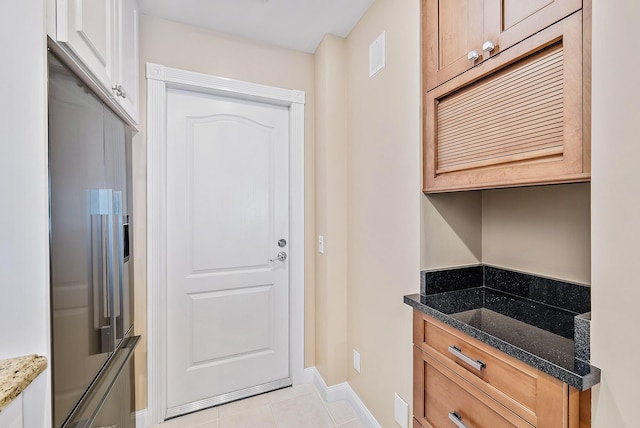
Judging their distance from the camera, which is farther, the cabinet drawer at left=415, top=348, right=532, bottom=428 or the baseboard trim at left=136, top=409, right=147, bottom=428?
the baseboard trim at left=136, top=409, right=147, bottom=428

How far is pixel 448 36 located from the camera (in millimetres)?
1227

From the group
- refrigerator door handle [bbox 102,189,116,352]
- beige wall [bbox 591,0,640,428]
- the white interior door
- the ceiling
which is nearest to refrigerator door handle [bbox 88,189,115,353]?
refrigerator door handle [bbox 102,189,116,352]

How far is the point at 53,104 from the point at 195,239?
119 centimetres

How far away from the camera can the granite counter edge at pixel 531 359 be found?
72 cm

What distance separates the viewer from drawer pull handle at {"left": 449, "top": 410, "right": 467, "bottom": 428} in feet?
3.60

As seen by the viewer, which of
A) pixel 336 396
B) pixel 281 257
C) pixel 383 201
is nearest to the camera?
pixel 383 201

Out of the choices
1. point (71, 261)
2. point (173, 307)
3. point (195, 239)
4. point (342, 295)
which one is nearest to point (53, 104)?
point (71, 261)

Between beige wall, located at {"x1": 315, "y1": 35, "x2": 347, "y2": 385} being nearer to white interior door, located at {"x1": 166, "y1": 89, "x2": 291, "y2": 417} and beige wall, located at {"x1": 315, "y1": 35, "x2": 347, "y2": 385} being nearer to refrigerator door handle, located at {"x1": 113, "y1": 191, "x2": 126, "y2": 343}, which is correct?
white interior door, located at {"x1": 166, "y1": 89, "x2": 291, "y2": 417}

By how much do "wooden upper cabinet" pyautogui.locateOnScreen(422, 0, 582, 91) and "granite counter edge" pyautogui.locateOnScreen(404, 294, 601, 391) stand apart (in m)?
0.96

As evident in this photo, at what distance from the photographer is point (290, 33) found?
78.0 inches

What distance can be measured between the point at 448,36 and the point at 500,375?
50.8 inches

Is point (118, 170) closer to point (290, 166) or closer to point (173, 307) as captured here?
point (173, 307)

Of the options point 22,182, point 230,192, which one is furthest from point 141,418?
point 22,182

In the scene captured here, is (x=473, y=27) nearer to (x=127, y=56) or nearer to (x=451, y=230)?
(x=451, y=230)
